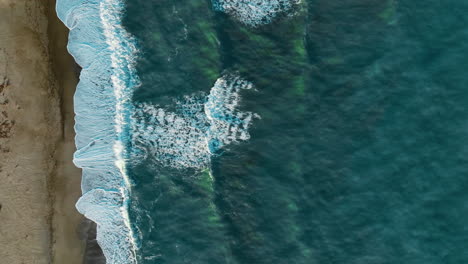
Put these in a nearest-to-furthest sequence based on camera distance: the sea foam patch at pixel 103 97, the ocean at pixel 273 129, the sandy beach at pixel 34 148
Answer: the ocean at pixel 273 129
the sea foam patch at pixel 103 97
the sandy beach at pixel 34 148

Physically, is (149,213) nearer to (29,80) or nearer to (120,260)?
(120,260)

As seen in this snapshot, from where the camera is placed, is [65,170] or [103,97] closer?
[103,97]

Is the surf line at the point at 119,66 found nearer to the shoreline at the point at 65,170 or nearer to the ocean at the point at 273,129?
the ocean at the point at 273,129

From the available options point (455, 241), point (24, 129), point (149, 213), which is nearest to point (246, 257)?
point (149, 213)

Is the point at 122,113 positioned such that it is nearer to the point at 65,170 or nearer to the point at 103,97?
the point at 103,97

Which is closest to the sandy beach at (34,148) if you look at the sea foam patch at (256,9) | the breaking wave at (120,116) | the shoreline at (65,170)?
the shoreline at (65,170)

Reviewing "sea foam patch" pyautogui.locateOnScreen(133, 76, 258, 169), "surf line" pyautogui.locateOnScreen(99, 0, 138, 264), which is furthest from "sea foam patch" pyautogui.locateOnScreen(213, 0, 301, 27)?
"surf line" pyautogui.locateOnScreen(99, 0, 138, 264)

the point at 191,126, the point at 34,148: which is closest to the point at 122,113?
the point at 191,126
